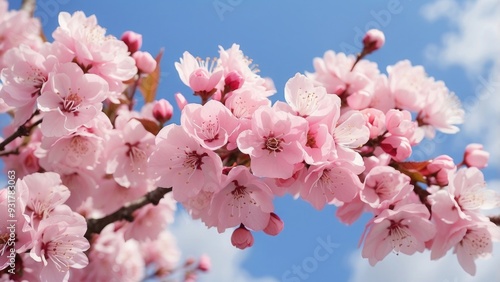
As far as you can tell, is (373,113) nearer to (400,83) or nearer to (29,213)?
(400,83)

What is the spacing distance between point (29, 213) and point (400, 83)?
1.85 m

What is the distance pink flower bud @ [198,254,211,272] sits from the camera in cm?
520

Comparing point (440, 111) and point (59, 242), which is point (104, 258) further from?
point (440, 111)

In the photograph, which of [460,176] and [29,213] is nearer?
[29,213]

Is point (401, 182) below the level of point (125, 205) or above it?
above

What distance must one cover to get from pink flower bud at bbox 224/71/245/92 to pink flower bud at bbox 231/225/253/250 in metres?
0.54

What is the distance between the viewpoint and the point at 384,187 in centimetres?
199

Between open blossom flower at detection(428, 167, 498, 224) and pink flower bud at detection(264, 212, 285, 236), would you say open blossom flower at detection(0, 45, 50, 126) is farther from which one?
open blossom flower at detection(428, 167, 498, 224)

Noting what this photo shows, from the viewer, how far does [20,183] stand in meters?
1.79

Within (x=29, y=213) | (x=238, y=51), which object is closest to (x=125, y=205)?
(x=29, y=213)

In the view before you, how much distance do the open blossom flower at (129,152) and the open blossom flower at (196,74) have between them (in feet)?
1.55

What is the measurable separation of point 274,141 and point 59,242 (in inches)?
34.8

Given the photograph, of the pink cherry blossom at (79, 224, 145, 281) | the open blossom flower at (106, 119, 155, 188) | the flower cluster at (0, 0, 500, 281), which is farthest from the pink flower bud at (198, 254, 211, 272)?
the open blossom flower at (106, 119, 155, 188)

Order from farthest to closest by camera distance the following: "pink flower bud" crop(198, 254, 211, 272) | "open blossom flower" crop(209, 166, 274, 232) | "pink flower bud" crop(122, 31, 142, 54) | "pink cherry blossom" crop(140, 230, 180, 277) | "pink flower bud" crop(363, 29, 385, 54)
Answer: "pink cherry blossom" crop(140, 230, 180, 277), "pink flower bud" crop(198, 254, 211, 272), "pink flower bud" crop(363, 29, 385, 54), "pink flower bud" crop(122, 31, 142, 54), "open blossom flower" crop(209, 166, 274, 232)
